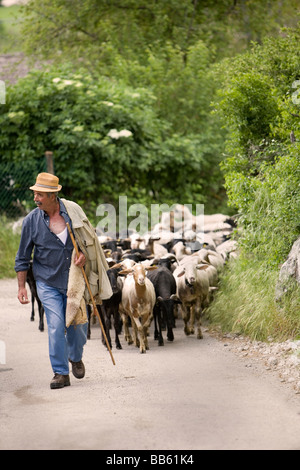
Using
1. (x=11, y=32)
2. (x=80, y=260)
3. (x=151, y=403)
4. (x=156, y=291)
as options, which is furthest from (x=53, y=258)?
(x=11, y=32)

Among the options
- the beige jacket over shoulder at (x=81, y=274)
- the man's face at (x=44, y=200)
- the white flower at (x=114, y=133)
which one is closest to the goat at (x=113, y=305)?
the beige jacket over shoulder at (x=81, y=274)

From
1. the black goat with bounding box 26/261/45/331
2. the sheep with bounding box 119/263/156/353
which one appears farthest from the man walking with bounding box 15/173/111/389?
the black goat with bounding box 26/261/45/331

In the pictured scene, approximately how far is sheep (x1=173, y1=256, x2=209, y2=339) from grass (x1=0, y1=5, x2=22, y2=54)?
18.5 meters

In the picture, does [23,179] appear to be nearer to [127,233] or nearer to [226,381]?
[127,233]

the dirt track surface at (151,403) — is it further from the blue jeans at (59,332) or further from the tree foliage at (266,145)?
the tree foliage at (266,145)

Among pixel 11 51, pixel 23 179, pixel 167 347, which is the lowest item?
pixel 167 347

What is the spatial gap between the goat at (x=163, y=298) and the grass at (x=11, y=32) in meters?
18.5

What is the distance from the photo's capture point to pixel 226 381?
24.7 ft

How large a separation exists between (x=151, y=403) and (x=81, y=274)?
1496 mm

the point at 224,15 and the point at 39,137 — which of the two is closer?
the point at 39,137

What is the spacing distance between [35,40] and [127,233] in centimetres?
1319

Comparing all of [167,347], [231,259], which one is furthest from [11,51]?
[167,347]

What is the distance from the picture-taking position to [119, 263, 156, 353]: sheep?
9.58m

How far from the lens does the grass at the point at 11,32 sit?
88.6 feet
